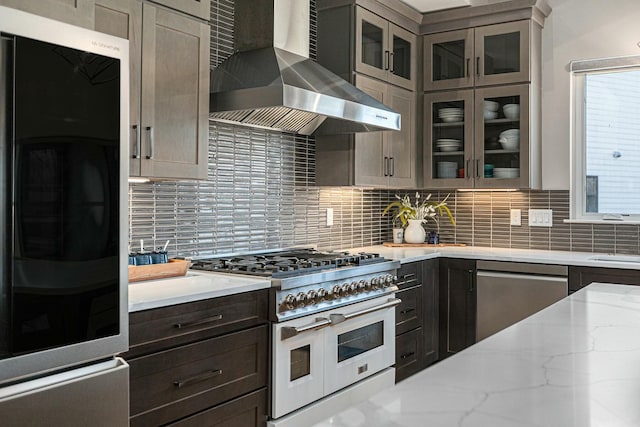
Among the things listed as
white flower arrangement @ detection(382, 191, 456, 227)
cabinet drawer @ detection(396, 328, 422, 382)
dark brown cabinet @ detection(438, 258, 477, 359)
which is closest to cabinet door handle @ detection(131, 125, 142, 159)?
cabinet drawer @ detection(396, 328, 422, 382)

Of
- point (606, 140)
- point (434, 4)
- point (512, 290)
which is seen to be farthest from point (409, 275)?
point (434, 4)

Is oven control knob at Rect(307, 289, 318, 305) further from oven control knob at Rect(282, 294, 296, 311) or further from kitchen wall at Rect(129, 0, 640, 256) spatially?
kitchen wall at Rect(129, 0, 640, 256)

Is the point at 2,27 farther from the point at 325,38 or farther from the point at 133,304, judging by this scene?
the point at 325,38

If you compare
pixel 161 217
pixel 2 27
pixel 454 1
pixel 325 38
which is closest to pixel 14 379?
pixel 2 27

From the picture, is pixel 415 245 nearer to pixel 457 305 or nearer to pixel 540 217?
pixel 457 305

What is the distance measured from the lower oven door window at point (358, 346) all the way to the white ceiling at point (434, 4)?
2141 mm

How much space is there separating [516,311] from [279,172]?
1.77 meters

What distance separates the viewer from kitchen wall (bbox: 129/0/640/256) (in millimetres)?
3170

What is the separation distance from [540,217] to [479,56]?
1.25 meters

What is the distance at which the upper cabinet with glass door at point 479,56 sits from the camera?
4.26 metres

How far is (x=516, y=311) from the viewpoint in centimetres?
395

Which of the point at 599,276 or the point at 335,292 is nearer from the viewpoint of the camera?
the point at 335,292

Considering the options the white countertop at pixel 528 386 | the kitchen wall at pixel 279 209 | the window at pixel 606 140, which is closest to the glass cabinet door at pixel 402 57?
the kitchen wall at pixel 279 209

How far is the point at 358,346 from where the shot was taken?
10.9 ft
